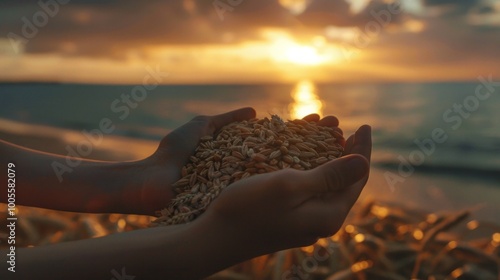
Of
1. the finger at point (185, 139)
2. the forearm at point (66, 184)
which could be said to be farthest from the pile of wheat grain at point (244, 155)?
the forearm at point (66, 184)

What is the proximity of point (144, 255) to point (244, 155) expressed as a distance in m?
0.60

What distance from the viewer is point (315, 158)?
189 centimetres

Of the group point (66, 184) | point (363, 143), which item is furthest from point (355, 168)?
point (66, 184)

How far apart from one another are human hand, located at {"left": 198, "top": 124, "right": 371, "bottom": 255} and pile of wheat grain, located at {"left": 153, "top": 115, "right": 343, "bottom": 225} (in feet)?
0.90

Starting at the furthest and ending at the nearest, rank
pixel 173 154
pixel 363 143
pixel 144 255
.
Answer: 1. pixel 173 154
2. pixel 363 143
3. pixel 144 255

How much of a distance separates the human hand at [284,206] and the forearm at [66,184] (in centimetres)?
63

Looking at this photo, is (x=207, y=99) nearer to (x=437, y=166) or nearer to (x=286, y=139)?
(x=437, y=166)

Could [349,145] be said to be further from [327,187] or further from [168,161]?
[168,161]

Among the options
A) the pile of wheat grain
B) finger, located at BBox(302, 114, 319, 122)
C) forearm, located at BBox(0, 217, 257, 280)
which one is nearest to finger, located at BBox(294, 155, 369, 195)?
forearm, located at BBox(0, 217, 257, 280)

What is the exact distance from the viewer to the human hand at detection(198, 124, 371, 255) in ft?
4.48

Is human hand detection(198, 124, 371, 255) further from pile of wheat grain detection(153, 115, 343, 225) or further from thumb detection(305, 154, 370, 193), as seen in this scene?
pile of wheat grain detection(153, 115, 343, 225)

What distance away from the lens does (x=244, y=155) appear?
1.85 m

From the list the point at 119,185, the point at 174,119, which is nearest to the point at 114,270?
the point at 119,185

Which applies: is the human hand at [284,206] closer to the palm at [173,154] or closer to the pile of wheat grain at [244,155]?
the pile of wheat grain at [244,155]
